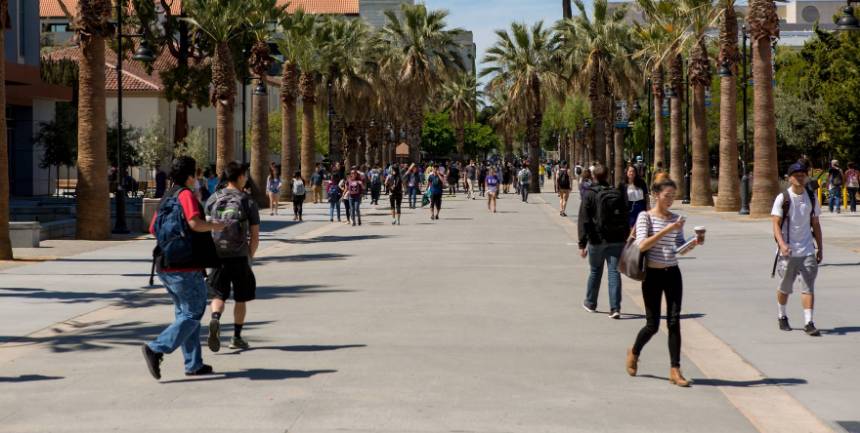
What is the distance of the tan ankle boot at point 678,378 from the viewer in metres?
8.95

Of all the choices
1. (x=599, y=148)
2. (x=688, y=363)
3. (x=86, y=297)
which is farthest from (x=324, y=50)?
(x=688, y=363)

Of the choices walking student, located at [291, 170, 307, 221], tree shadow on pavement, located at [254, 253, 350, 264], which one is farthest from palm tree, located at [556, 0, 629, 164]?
tree shadow on pavement, located at [254, 253, 350, 264]

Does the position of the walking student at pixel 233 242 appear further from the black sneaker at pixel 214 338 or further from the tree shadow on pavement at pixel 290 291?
the tree shadow on pavement at pixel 290 291

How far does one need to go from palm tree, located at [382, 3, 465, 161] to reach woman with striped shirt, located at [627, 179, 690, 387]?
189ft

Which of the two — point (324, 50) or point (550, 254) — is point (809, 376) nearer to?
point (550, 254)

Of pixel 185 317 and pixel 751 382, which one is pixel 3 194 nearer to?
pixel 185 317

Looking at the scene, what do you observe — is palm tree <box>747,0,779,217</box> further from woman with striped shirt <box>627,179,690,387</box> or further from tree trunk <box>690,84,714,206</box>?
woman with striped shirt <box>627,179,690,387</box>

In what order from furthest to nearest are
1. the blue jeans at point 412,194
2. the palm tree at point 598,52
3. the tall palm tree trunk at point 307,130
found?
the palm tree at point 598,52
the tall palm tree trunk at point 307,130
the blue jeans at point 412,194

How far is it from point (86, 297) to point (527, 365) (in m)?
7.47

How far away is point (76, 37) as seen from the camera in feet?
86.1

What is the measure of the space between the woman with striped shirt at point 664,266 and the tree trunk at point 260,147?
35442 mm

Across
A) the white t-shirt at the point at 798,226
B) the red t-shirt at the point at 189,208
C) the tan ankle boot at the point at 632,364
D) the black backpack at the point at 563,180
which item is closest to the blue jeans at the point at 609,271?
the white t-shirt at the point at 798,226

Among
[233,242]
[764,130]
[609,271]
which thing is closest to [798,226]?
[609,271]

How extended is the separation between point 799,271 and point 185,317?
617 centimetres
